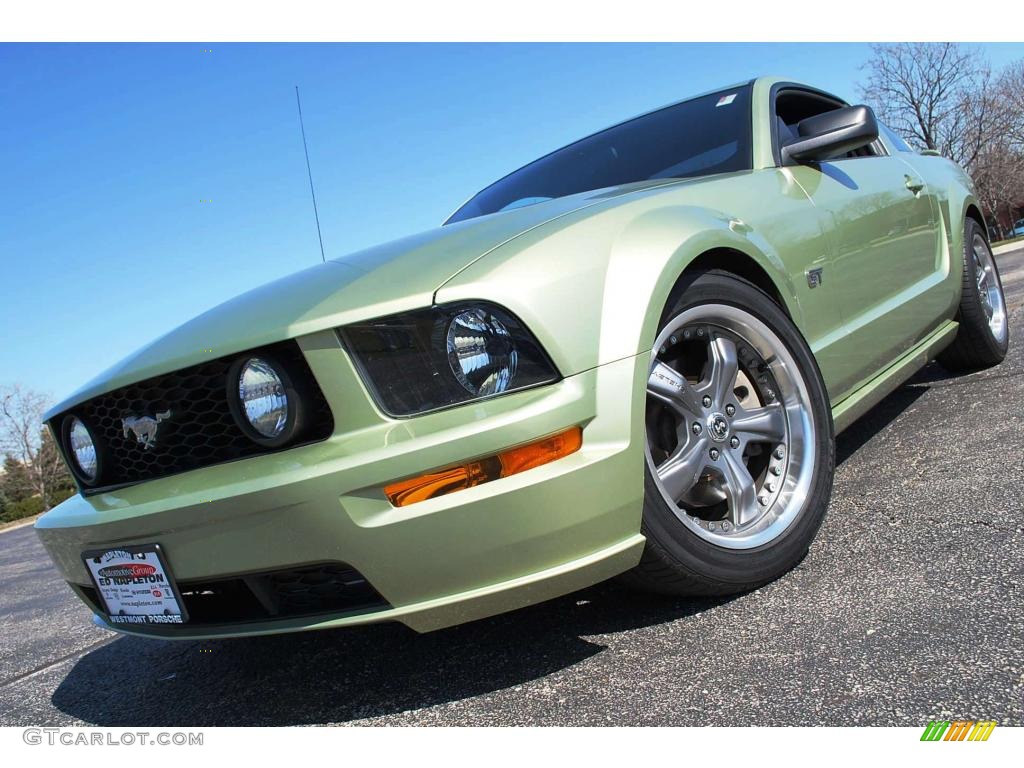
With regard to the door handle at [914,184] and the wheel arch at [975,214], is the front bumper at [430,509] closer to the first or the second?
the door handle at [914,184]

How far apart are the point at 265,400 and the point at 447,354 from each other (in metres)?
0.39

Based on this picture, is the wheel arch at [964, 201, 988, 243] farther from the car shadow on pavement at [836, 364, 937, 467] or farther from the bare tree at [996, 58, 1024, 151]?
the bare tree at [996, 58, 1024, 151]

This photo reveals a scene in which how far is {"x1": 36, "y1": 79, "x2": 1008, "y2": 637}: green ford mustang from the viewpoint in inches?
63.7

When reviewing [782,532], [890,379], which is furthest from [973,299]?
[782,532]

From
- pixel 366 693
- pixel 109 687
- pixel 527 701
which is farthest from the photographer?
pixel 109 687

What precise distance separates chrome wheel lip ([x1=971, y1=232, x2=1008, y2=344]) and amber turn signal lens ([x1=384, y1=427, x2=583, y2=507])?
138 inches

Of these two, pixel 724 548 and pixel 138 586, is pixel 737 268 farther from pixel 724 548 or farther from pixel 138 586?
pixel 138 586

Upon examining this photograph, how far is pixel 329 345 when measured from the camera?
1684 mm

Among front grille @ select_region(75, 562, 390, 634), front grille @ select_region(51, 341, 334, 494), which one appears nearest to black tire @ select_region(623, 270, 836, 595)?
front grille @ select_region(75, 562, 390, 634)

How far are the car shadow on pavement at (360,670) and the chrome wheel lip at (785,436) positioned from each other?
0.20m

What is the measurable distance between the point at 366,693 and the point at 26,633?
211 centimetres

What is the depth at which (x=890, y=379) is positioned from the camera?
3.00 meters

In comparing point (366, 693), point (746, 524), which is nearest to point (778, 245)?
point (746, 524)
